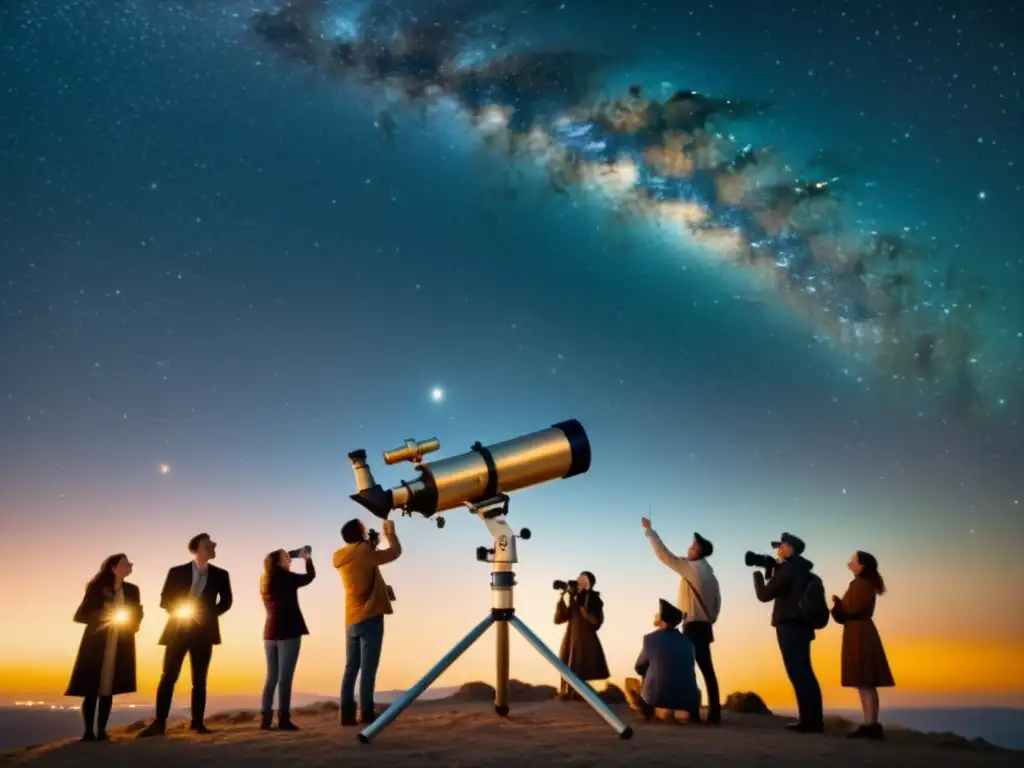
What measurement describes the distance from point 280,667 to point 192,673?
959 mm

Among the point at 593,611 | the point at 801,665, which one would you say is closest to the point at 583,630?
the point at 593,611

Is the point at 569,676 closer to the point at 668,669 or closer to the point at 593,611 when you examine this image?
the point at 668,669

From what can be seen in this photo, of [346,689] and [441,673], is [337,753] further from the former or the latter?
[346,689]

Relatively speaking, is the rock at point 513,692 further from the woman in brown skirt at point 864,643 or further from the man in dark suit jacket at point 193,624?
the woman in brown skirt at point 864,643

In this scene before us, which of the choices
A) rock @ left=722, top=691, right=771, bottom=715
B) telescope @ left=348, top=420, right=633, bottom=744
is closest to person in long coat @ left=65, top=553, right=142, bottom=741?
telescope @ left=348, top=420, right=633, bottom=744

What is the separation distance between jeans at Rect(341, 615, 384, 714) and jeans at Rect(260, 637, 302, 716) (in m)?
0.63

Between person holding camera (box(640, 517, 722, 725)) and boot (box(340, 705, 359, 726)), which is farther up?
person holding camera (box(640, 517, 722, 725))

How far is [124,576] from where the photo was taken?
9141mm

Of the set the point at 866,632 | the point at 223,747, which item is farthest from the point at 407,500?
the point at 866,632

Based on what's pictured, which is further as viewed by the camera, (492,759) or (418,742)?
(418,742)

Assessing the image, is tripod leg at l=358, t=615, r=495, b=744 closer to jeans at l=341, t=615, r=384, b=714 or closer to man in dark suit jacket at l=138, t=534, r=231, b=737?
jeans at l=341, t=615, r=384, b=714

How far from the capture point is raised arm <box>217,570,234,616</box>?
930 cm

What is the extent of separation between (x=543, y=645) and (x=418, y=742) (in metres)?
1.68

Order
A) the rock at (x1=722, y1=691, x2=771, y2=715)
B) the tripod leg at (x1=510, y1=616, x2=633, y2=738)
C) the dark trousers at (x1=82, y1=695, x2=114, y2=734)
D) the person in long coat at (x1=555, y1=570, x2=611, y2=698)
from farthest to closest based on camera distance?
the rock at (x1=722, y1=691, x2=771, y2=715), the person in long coat at (x1=555, y1=570, x2=611, y2=698), the dark trousers at (x1=82, y1=695, x2=114, y2=734), the tripod leg at (x1=510, y1=616, x2=633, y2=738)
